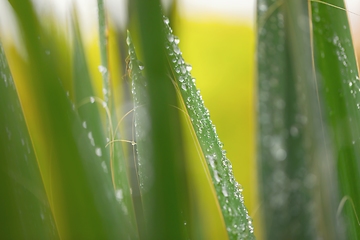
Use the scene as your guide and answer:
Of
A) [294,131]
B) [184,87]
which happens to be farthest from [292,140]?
[184,87]

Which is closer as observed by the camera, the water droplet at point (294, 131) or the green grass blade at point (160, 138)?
the green grass blade at point (160, 138)

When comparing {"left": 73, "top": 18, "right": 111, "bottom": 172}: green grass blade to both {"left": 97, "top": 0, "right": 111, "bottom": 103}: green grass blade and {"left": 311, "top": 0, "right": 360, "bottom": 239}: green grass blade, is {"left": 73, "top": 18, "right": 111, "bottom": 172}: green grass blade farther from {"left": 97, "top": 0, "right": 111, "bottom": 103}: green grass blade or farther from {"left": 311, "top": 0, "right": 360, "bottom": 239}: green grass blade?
{"left": 311, "top": 0, "right": 360, "bottom": 239}: green grass blade

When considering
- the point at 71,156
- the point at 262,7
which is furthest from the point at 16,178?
the point at 262,7

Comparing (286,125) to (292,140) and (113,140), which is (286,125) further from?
(113,140)

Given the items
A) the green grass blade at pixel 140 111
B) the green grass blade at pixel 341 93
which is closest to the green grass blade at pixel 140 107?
the green grass blade at pixel 140 111

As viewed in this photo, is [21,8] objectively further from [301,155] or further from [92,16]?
[301,155]

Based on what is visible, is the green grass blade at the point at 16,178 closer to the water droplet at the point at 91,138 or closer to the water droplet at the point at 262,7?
the water droplet at the point at 91,138
